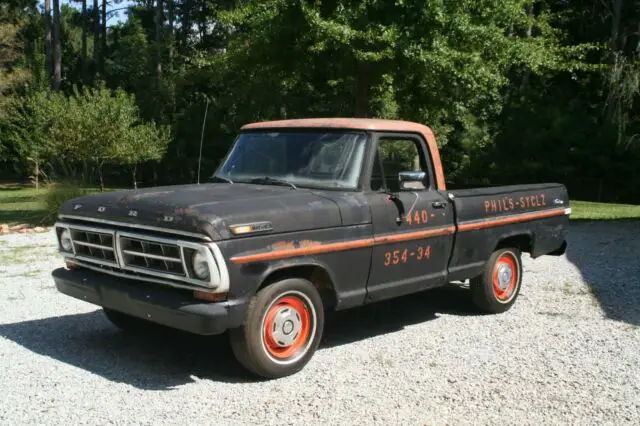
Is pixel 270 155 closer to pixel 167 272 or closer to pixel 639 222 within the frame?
pixel 167 272

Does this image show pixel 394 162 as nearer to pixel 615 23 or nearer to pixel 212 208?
pixel 212 208

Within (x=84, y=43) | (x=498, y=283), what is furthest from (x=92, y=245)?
(x=84, y=43)

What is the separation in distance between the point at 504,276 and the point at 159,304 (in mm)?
4023

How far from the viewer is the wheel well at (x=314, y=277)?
17.1ft

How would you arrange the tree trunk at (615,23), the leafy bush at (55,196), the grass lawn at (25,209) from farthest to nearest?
1. the tree trunk at (615,23)
2. the grass lawn at (25,209)
3. the leafy bush at (55,196)

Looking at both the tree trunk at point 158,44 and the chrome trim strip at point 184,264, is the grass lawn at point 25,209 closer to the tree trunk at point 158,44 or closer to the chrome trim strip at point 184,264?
the chrome trim strip at point 184,264

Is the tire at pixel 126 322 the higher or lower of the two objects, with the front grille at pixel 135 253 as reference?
lower

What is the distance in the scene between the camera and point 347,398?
481 centimetres

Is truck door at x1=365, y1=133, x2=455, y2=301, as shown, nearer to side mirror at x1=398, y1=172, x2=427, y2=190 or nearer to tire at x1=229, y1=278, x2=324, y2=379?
side mirror at x1=398, y1=172, x2=427, y2=190

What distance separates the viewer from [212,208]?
4.91 m

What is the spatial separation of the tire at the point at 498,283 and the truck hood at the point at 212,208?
2.39 meters

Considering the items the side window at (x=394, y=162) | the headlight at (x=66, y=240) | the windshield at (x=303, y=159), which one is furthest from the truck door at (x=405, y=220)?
the headlight at (x=66, y=240)

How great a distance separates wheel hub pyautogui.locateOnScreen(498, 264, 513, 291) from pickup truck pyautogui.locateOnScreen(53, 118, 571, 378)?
22 cm

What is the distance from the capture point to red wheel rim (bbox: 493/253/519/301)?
7.37 metres
